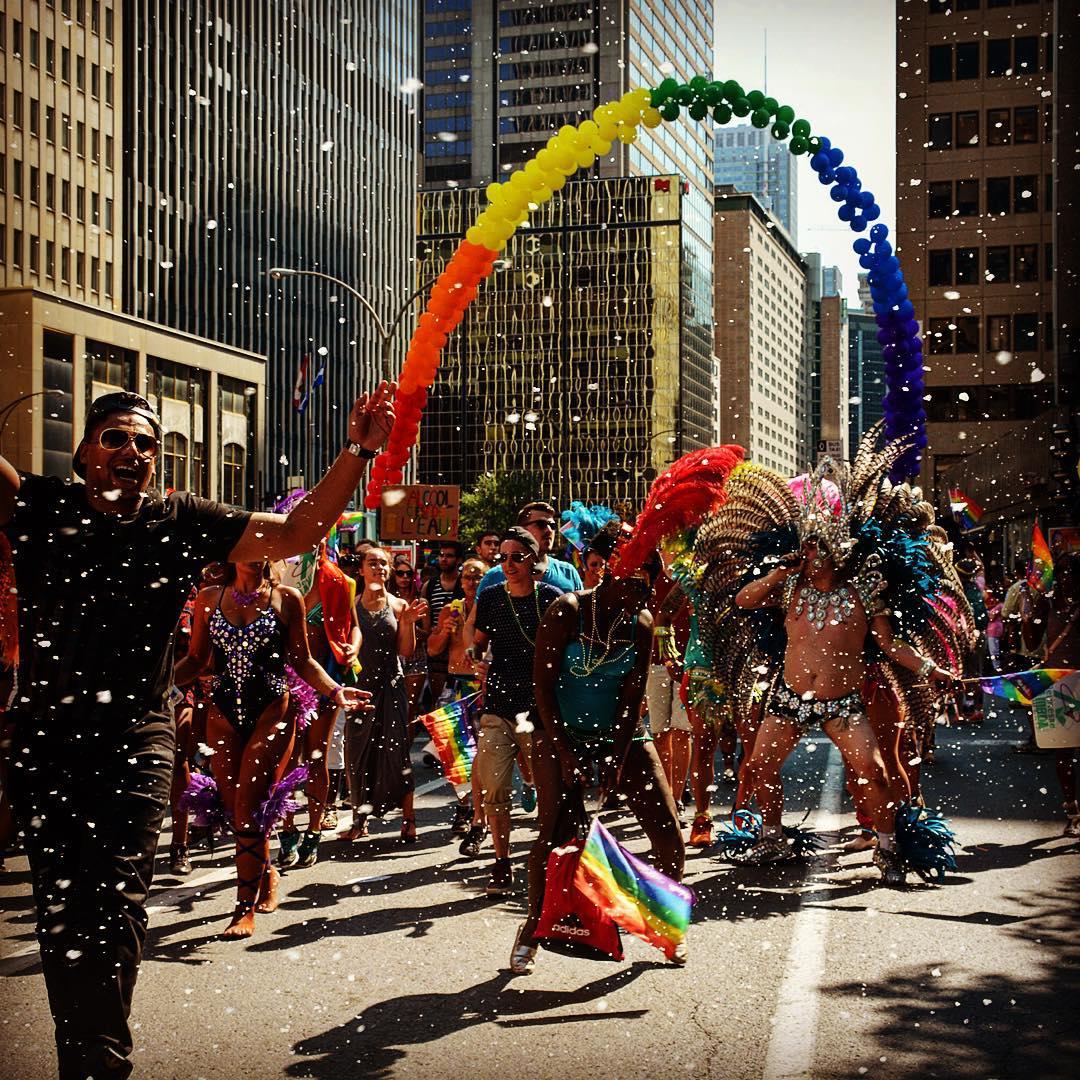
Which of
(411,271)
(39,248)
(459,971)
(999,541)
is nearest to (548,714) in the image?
(459,971)

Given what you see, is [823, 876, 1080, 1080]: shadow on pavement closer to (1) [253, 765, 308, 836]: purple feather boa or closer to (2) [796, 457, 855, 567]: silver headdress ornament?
(2) [796, 457, 855, 567]: silver headdress ornament

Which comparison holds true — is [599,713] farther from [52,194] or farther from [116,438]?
[52,194]

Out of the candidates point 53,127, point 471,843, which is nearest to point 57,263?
point 53,127

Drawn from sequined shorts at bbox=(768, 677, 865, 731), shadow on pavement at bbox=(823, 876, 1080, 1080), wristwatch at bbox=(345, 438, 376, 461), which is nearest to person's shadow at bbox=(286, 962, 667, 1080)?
shadow on pavement at bbox=(823, 876, 1080, 1080)

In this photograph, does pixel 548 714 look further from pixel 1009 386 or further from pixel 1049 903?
pixel 1009 386

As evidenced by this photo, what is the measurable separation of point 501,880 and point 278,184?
3570 inches

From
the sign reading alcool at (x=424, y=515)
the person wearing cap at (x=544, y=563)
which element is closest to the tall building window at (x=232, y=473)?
the sign reading alcool at (x=424, y=515)

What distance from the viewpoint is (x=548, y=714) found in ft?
21.3

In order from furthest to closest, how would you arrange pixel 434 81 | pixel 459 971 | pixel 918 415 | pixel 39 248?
pixel 434 81 < pixel 39 248 < pixel 918 415 < pixel 459 971

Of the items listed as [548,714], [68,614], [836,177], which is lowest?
[548,714]

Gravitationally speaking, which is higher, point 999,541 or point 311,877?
point 999,541

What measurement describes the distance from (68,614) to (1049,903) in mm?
5334

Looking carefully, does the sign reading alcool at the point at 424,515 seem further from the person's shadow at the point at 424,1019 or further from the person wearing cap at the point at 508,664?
the person's shadow at the point at 424,1019

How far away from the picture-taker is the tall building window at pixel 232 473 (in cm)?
7619
